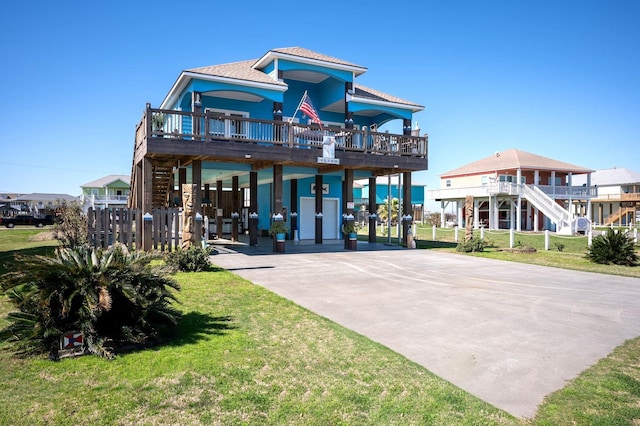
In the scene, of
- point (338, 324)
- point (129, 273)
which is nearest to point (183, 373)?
point (129, 273)

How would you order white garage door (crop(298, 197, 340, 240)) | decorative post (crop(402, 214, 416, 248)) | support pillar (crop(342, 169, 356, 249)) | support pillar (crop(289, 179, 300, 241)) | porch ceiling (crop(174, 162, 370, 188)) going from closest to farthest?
porch ceiling (crop(174, 162, 370, 188)), support pillar (crop(342, 169, 356, 249)), decorative post (crop(402, 214, 416, 248)), support pillar (crop(289, 179, 300, 241)), white garage door (crop(298, 197, 340, 240))

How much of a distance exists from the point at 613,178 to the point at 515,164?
92.6 ft

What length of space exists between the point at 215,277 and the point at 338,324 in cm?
482

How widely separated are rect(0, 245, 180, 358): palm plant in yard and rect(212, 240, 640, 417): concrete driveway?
2.99 meters

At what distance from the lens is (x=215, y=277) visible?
10516 millimetres

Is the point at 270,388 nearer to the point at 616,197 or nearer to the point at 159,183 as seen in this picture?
the point at 159,183

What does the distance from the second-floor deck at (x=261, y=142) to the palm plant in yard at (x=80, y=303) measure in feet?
31.2

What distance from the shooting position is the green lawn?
12.3 ft

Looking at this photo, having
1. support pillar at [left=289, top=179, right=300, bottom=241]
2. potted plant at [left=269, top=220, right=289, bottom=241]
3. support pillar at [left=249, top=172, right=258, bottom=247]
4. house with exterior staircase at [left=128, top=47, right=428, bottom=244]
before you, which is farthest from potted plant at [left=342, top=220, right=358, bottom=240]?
support pillar at [left=289, top=179, right=300, bottom=241]

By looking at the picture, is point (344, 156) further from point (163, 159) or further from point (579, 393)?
point (579, 393)

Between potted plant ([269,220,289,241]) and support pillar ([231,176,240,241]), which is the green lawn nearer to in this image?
potted plant ([269,220,289,241])

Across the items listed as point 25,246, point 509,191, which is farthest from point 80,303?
point 509,191

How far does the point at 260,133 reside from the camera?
16906 millimetres

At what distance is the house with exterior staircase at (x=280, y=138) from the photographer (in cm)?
1570
